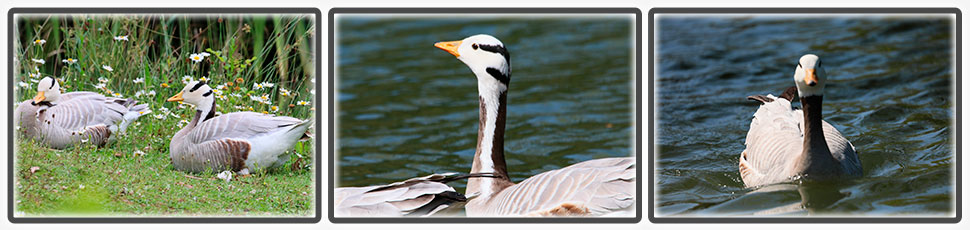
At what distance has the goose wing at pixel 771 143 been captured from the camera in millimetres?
6766

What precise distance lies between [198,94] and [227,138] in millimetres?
462

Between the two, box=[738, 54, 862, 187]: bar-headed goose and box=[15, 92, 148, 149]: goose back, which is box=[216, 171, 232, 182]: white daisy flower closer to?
box=[15, 92, 148, 149]: goose back

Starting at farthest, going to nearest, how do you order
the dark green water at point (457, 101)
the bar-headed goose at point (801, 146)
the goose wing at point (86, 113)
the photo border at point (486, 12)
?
the dark green water at point (457, 101) < the bar-headed goose at point (801, 146) < the goose wing at point (86, 113) < the photo border at point (486, 12)

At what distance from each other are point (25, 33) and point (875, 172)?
487 centimetres

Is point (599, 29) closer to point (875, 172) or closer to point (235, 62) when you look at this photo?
point (875, 172)

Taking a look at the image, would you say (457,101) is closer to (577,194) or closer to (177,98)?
→ (177,98)

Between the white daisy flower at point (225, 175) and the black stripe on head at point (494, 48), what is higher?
the black stripe on head at point (494, 48)

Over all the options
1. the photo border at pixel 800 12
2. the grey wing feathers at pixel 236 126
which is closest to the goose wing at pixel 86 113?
the grey wing feathers at pixel 236 126

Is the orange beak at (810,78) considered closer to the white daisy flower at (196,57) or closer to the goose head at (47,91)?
the white daisy flower at (196,57)

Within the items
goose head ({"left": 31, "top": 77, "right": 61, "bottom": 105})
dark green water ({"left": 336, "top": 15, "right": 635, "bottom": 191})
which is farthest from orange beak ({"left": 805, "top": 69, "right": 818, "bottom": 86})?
goose head ({"left": 31, "top": 77, "right": 61, "bottom": 105})

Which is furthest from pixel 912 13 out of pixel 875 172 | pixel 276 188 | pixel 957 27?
pixel 276 188

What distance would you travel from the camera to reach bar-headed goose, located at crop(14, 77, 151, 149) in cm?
563

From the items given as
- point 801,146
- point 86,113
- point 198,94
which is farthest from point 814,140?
point 86,113

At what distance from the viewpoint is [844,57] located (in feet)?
30.8
